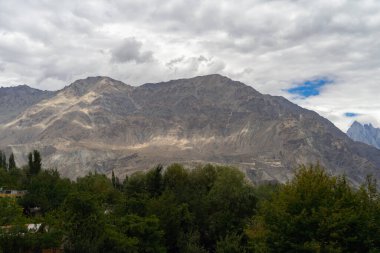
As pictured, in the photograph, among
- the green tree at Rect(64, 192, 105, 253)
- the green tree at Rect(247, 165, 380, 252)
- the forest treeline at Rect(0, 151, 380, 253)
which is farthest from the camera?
the green tree at Rect(64, 192, 105, 253)

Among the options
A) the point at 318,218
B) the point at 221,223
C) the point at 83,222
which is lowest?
the point at 221,223

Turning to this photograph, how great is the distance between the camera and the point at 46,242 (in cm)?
3278

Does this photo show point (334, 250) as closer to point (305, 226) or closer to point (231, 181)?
point (305, 226)

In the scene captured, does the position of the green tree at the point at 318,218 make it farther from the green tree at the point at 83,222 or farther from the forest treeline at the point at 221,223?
the green tree at the point at 83,222

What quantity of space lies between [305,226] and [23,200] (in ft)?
135

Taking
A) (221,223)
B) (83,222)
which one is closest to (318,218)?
(83,222)

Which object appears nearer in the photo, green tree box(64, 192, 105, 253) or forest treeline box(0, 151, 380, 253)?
forest treeline box(0, 151, 380, 253)

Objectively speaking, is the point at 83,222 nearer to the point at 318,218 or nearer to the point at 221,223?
the point at 318,218

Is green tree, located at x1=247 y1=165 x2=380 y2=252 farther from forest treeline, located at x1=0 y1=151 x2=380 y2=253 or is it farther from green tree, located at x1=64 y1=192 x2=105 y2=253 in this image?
green tree, located at x1=64 y1=192 x2=105 y2=253

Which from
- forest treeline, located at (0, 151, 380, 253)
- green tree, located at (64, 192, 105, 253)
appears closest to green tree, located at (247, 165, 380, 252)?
forest treeline, located at (0, 151, 380, 253)

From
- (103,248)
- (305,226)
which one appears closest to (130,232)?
(103,248)

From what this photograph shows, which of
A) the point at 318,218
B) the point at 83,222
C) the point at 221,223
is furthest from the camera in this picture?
the point at 221,223

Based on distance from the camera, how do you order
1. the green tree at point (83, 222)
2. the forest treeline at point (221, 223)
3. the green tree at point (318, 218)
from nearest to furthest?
the green tree at point (318, 218) < the forest treeline at point (221, 223) < the green tree at point (83, 222)

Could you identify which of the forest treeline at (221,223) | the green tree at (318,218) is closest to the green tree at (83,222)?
the forest treeline at (221,223)
